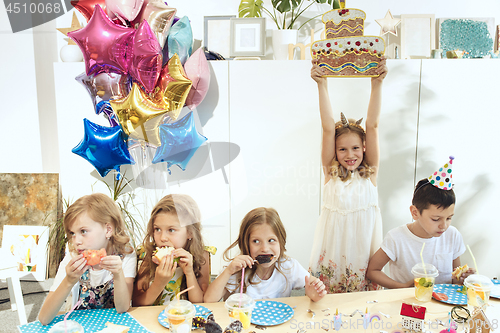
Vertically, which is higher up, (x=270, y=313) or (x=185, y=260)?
(x=185, y=260)

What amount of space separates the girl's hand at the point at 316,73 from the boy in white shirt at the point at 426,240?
711 millimetres

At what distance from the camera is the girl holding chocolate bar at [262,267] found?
1.62 metres

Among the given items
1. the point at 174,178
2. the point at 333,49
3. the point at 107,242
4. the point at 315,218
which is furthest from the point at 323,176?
the point at 107,242

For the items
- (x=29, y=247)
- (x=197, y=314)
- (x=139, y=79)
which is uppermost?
(x=139, y=79)

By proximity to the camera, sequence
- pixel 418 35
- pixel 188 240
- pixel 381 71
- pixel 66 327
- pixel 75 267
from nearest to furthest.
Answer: pixel 66 327 → pixel 75 267 → pixel 188 240 → pixel 381 71 → pixel 418 35

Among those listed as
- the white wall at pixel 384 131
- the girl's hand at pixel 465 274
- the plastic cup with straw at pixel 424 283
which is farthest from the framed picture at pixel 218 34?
the girl's hand at pixel 465 274

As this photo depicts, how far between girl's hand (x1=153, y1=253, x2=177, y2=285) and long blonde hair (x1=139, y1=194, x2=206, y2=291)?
0.14 meters

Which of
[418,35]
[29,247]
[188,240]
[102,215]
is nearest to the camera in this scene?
[102,215]

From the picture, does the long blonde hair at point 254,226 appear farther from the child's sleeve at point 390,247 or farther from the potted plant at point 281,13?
the potted plant at point 281,13

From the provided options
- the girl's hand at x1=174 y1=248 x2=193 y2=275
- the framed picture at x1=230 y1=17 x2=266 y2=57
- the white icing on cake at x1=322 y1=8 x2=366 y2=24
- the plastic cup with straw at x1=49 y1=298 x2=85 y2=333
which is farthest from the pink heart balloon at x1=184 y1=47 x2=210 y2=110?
the plastic cup with straw at x1=49 y1=298 x2=85 y2=333

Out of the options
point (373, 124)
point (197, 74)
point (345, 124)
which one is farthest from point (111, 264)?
point (373, 124)

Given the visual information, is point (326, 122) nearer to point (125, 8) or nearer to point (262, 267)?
point (262, 267)

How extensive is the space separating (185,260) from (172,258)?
0.06m

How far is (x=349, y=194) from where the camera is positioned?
192cm
